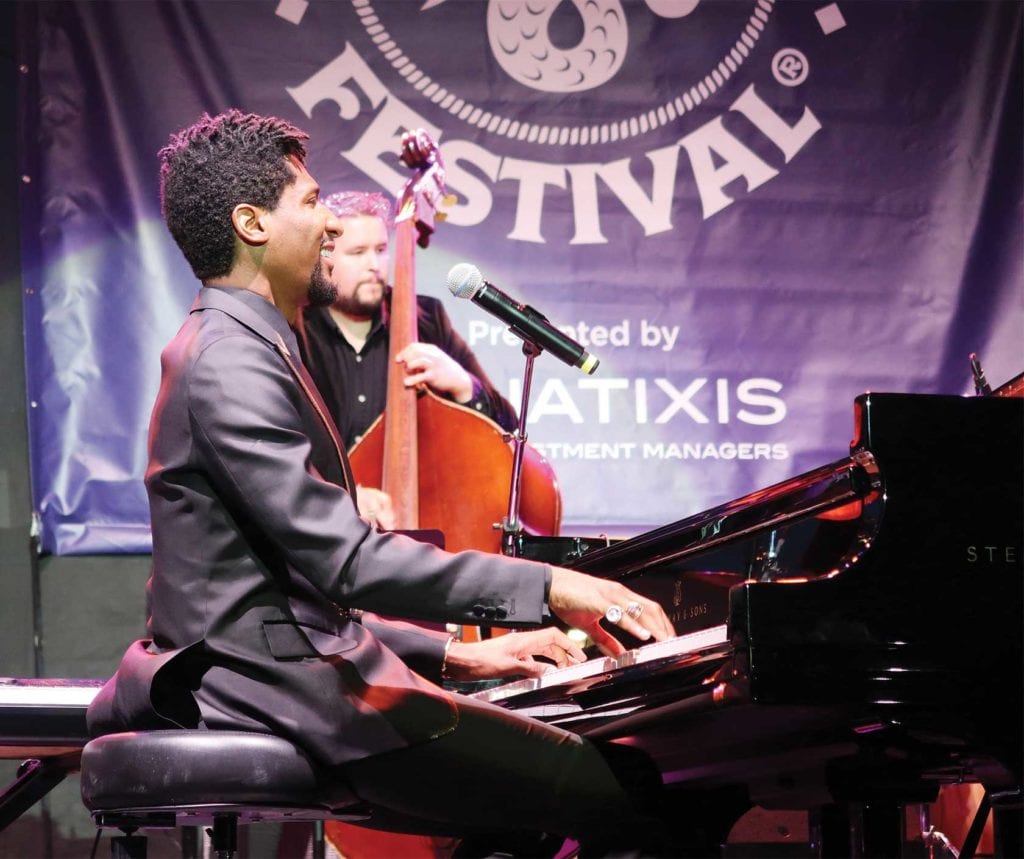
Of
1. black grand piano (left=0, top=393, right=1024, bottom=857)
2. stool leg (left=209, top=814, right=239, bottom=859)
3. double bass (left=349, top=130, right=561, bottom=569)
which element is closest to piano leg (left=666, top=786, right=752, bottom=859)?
black grand piano (left=0, top=393, right=1024, bottom=857)

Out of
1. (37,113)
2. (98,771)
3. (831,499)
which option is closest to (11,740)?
(98,771)

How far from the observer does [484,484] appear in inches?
146

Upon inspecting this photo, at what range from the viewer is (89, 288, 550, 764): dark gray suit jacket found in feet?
6.26

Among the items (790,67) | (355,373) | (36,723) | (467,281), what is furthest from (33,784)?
(790,67)

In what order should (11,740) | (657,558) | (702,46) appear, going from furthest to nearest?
(702,46)
(11,740)
(657,558)

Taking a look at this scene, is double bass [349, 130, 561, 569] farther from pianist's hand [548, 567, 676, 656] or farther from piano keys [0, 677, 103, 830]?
pianist's hand [548, 567, 676, 656]

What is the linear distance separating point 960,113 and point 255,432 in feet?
11.7

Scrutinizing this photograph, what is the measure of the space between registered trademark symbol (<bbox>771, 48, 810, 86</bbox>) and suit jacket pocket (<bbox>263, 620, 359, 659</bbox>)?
333 centimetres

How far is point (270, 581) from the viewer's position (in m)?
1.97

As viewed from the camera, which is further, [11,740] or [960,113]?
[960,113]

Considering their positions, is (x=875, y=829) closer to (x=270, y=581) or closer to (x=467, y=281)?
(x=270, y=581)

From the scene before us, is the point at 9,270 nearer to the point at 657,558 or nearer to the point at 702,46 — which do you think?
the point at 702,46

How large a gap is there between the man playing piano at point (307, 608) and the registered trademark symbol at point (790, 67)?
10.0 feet

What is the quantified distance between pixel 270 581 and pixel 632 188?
115 inches
